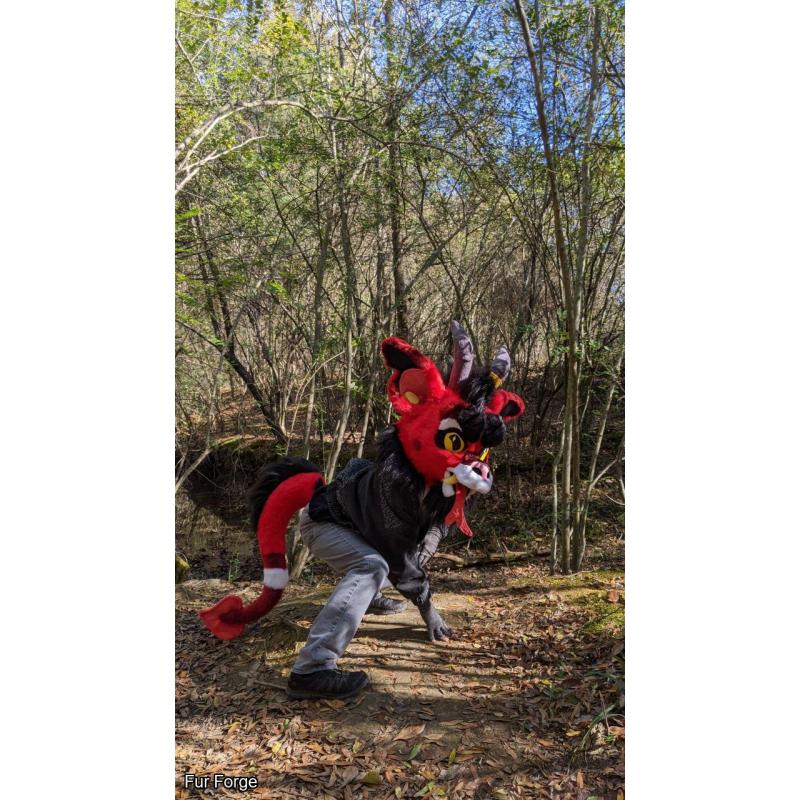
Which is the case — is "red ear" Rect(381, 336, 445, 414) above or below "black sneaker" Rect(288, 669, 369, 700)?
above

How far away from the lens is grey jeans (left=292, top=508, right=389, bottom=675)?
81.8 inches

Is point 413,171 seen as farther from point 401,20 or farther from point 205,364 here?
point 205,364

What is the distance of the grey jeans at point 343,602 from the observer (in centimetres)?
208

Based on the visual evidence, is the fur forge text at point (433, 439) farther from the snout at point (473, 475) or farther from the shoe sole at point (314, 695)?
the shoe sole at point (314, 695)

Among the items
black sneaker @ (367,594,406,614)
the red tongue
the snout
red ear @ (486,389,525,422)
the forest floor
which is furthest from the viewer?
black sneaker @ (367,594,406,614)

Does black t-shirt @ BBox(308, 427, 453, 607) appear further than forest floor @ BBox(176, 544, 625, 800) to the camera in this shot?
Yes

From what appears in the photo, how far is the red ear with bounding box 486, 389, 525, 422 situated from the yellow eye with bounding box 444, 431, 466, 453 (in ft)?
0.66

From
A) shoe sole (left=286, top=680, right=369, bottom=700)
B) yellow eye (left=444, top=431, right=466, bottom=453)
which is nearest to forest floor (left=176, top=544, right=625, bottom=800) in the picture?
shoe sole (left=286, top=680, right=369, bottom=700)

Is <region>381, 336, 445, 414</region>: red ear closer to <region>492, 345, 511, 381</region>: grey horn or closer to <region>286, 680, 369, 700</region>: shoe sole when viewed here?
<region>492, 345, 511, 381</region>: grey horn

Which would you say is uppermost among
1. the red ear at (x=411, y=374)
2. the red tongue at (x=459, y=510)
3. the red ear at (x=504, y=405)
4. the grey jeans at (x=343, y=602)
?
the red ear at (x=411, y=374)

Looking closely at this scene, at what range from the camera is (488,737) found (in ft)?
6.34

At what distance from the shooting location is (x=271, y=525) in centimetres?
227

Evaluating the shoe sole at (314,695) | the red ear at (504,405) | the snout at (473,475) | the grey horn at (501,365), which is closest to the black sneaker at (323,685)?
the shoe sole at (314,695)

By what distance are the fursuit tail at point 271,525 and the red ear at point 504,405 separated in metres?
0.80
